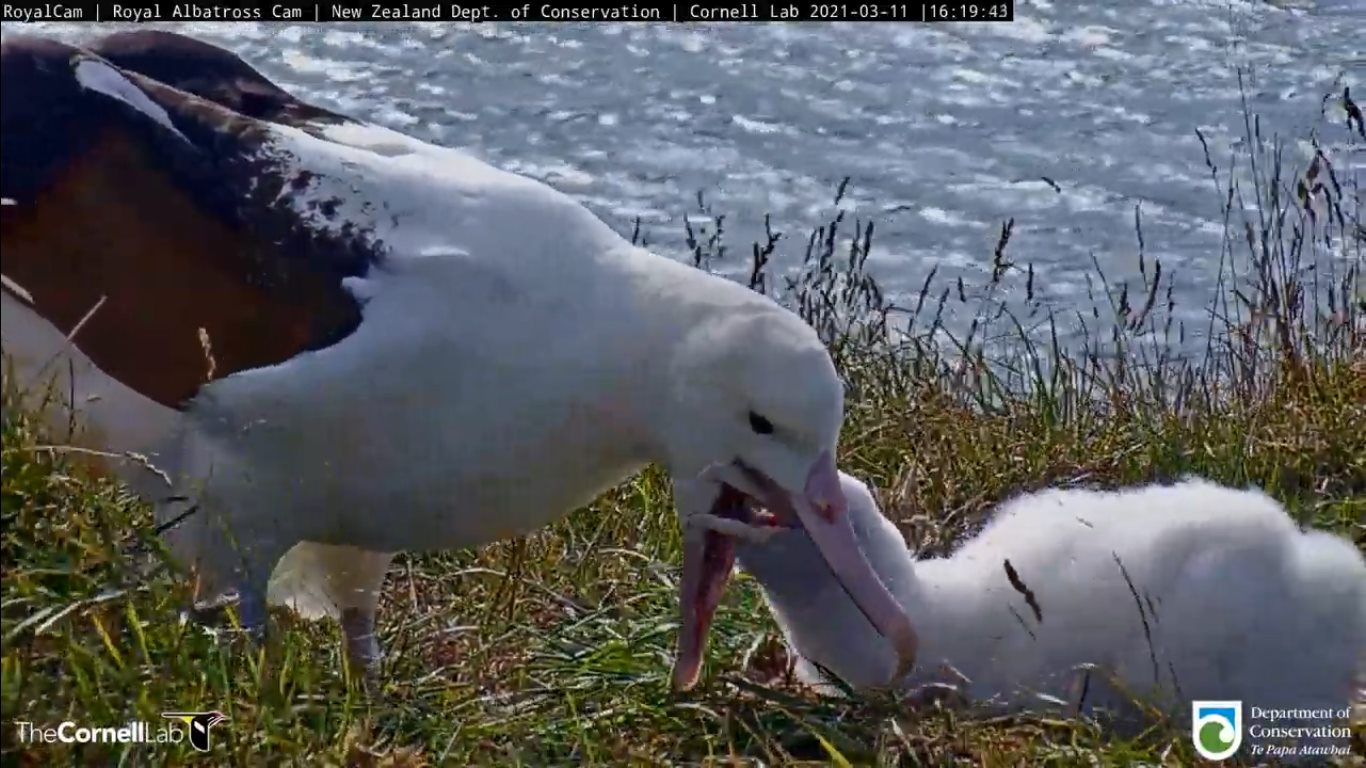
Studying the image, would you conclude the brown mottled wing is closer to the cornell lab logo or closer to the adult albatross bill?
the adult albatross bill

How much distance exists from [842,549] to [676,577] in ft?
2.21

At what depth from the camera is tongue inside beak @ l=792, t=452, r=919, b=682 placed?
283 cm

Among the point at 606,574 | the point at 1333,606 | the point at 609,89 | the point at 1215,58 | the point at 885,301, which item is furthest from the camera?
the point at 1215,58

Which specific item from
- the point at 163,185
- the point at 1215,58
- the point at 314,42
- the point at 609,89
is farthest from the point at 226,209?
the point at 1215,58

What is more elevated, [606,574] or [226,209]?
[226,209]

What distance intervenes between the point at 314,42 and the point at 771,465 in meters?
2.88

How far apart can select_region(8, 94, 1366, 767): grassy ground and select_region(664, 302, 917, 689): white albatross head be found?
174 mm

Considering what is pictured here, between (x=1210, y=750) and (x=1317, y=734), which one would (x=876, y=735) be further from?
(x=1317, y=734)

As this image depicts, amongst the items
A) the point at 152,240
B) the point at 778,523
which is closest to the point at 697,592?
the point at 778,523

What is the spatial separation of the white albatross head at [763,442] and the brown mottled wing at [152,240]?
1.69 feet

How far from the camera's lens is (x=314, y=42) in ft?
17.5

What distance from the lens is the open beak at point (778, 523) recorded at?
2.84m
